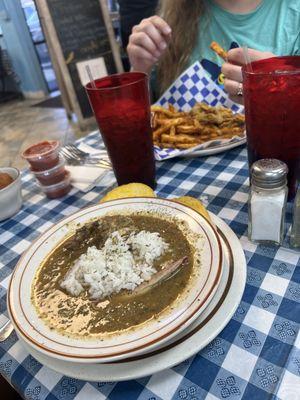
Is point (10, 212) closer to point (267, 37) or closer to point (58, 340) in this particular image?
Answer: point (58, 340)

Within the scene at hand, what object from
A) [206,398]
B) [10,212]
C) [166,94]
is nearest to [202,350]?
[206,398]

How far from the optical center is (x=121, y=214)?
93 cm

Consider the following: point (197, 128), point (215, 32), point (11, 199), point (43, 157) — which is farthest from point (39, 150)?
point (215, 32)

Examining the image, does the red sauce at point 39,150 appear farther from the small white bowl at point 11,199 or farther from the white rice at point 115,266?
the white rice at point 115,266

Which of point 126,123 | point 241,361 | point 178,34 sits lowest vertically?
point 241,361

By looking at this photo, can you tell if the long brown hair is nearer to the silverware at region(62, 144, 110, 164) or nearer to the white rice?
the silverware at region(62, 144, 110, 164)

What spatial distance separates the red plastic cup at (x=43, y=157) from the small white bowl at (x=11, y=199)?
0.08m

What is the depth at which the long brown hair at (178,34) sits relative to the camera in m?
1.93

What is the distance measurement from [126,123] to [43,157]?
1.23 ft

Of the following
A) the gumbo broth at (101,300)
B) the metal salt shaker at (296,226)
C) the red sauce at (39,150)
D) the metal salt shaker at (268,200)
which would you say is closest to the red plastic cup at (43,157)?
the red sauce at (39,150)

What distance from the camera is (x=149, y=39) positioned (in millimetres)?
1533

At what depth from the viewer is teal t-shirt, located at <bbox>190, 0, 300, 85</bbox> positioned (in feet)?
5.94

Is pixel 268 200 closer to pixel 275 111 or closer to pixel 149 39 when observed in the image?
pixel 275 111

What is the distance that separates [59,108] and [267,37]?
571cm
